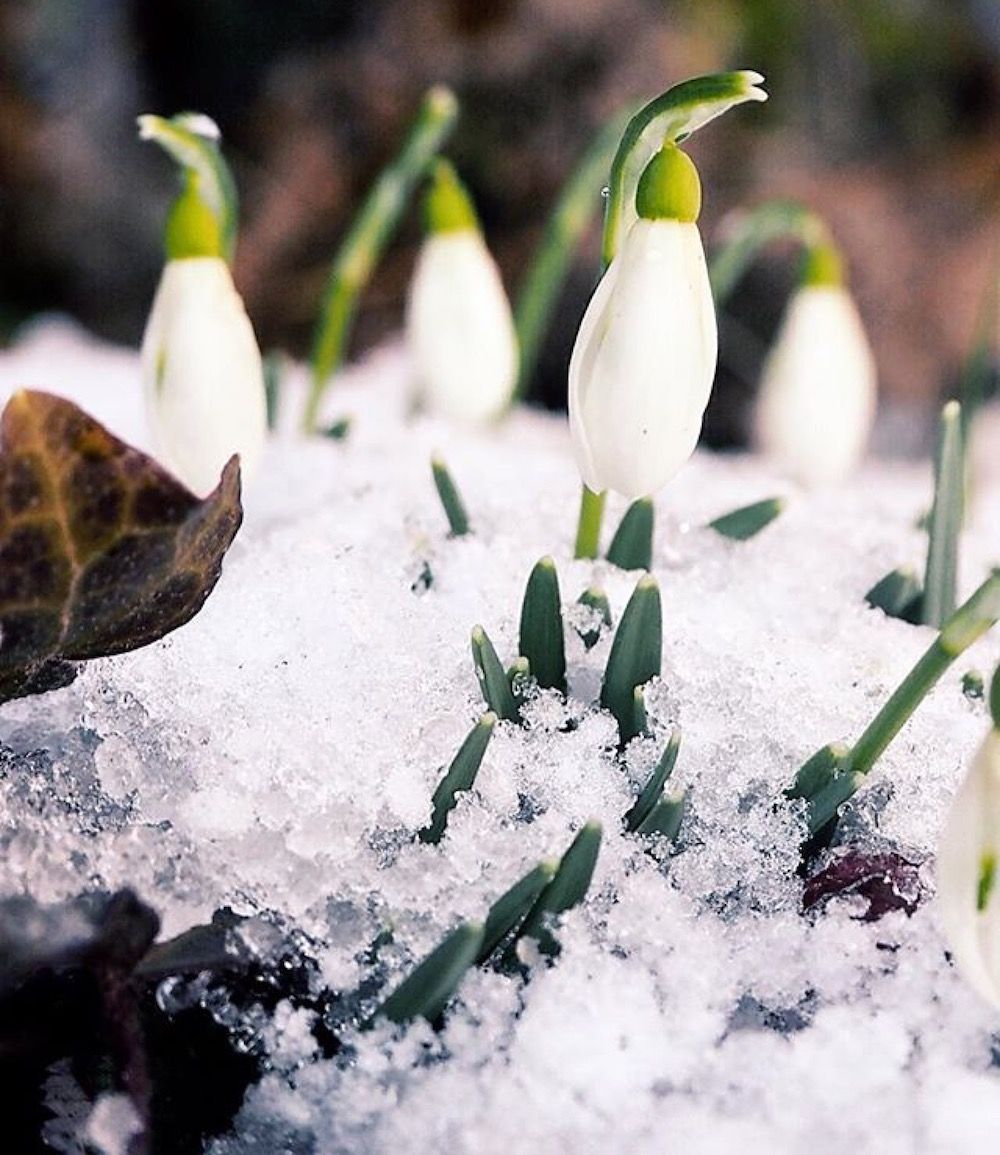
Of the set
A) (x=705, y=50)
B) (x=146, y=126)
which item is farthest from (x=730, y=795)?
(x=705, y=50)

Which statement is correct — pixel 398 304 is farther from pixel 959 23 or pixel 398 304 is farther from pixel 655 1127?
pixel 655 1127

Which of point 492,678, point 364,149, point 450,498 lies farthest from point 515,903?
point 364,149

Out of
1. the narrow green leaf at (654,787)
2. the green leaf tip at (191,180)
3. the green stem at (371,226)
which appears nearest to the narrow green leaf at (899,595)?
the narrow green leaf at (654,787)

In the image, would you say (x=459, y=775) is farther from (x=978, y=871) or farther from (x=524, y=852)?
(x=978, y=871)

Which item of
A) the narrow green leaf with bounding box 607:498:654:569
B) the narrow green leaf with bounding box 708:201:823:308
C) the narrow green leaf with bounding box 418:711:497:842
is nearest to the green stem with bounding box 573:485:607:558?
the narrow green leaf with bounding box 607:498:654:569

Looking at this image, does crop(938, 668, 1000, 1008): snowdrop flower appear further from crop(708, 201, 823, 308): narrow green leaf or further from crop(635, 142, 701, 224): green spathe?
crop(708, 201, 823, 308): narrow green leaf

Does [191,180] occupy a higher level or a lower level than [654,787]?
higher
